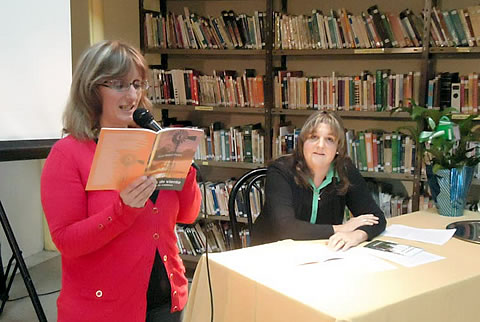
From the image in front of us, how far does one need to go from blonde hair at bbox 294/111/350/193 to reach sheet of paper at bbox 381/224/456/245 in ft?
0.97

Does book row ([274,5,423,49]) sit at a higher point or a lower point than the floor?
higher

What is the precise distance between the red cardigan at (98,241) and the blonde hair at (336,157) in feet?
3.21

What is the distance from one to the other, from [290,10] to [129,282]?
281cm

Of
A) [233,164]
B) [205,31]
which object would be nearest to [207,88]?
[205,31]

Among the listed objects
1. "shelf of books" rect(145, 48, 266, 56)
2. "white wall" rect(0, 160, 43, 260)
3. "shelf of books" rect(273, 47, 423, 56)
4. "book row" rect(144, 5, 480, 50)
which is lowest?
"white wall" rect(0, 160, 43, 260)

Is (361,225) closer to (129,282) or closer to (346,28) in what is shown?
(129,282)

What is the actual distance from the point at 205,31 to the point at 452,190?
2062 millimetres

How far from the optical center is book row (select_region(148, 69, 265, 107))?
11.8ft

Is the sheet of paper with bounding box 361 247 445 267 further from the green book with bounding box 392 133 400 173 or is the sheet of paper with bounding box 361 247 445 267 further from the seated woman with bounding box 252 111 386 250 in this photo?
the green book with bounding box 392 133 400 173

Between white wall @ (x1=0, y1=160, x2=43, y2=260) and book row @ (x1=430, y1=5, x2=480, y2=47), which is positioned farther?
white wall @ (x1=0, y1=160, x2=43, y2=260)

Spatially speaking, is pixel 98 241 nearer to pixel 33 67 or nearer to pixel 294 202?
pixel 294 202

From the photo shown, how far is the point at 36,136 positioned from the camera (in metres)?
2.34

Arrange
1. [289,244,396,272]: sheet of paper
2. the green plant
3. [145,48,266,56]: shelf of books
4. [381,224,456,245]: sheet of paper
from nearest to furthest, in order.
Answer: [289,244,396,272]: sheet of paper → [381,224,456,245]: sheet of paper → the green plant → [145,48,266,56]: shelf of books

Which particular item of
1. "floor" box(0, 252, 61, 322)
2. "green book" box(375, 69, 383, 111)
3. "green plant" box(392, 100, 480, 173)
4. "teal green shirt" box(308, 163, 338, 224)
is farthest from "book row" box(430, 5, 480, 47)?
"floor" box(0, 252, 61, 322)
